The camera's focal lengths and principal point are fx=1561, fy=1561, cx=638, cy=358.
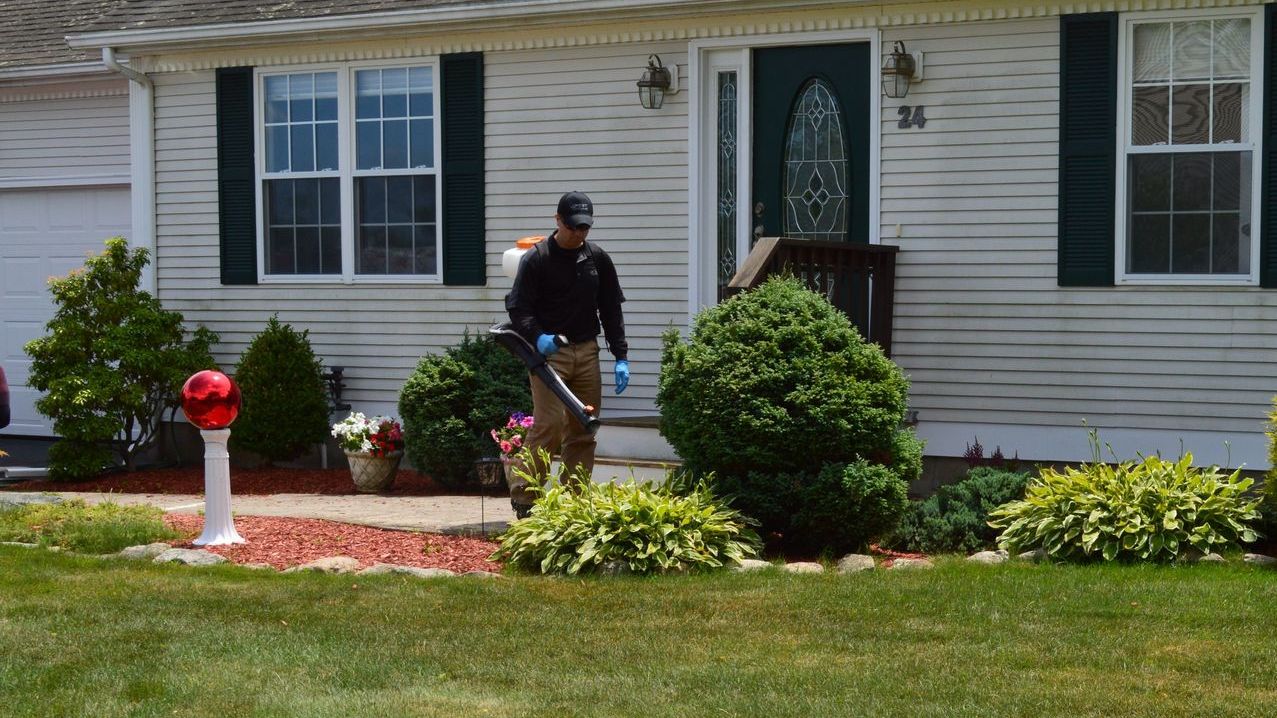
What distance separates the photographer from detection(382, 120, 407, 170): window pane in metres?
11.7

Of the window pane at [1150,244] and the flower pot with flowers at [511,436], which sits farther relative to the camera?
the flower pot with flowers at [511,436]

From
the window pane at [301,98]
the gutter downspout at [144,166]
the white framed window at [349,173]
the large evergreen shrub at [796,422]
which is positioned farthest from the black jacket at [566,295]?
the gutter downspout at [144,166]

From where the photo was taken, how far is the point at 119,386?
38.0 feet

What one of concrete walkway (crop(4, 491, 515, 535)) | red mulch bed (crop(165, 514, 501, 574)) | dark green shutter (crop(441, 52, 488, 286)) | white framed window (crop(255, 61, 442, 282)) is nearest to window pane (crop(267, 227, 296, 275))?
white framed window (crop(255, 61, 442, 282))

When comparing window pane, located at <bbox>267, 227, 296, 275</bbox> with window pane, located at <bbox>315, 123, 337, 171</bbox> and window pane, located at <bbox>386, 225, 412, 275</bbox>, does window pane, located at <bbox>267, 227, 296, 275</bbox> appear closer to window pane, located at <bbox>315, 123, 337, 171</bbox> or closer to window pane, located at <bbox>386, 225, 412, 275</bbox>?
window pane, located at <bbox>315, 123, 337, 171</bbox>

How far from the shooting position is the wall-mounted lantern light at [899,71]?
393 inches

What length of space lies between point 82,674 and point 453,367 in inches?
212

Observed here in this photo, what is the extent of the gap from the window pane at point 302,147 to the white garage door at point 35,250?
2091mm

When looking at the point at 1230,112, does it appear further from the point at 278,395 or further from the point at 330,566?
the point at 278,395

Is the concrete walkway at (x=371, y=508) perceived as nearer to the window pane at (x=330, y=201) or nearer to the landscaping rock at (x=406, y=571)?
the landscaping rock at (x=406, y=571)

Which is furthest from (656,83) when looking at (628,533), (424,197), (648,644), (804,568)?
(648,644)

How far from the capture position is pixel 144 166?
12.6 meters

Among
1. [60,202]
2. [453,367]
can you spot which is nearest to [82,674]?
[453,367]

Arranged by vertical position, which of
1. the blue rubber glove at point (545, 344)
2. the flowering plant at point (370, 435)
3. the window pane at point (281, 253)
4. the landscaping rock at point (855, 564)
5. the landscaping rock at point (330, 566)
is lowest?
the landscaping rock at point (330, 566)
